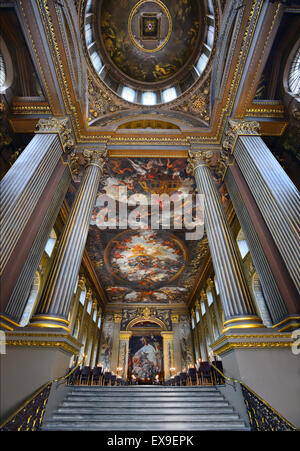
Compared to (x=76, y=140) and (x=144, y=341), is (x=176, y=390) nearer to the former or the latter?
(x=76, y=140)

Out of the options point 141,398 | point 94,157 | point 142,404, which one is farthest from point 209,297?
point 94,157

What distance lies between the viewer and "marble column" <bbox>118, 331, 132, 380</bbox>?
17747mm

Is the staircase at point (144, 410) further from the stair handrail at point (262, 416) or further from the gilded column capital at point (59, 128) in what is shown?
the gilded column capital at point (59, 128)

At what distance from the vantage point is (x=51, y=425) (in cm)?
351

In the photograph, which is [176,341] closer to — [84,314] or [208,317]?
[208,317]

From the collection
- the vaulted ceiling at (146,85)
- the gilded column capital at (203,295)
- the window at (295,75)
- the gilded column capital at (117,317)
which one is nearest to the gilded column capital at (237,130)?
the vaulted ceiling at (146,85)

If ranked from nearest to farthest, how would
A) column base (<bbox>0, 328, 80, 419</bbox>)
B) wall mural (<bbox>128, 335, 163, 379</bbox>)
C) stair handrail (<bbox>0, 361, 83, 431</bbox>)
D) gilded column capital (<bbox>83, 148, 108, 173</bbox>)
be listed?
stair handrail (<bbox>0, 361, 83, 431</bbox>) < column base (<bbox>0, 328, 80, 419</bbox>) < gilded column capital (<bbox>83, 148, 108, 173</bbox>) < wall mural (<bbox>128, 335, 163, 379</bbox>)

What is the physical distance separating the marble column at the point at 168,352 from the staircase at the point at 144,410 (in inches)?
594

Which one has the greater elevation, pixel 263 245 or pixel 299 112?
pixel 299 112

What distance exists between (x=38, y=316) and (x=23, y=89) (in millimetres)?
7190

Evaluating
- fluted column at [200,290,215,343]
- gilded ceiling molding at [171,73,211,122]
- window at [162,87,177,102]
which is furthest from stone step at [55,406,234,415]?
window at [162,87,177,102]

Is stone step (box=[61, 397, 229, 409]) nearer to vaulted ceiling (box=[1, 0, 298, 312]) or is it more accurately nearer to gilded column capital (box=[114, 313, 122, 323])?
vaulted ceiling (box=[1, 0, 298, 312])

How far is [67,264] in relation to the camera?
569 centimetres
